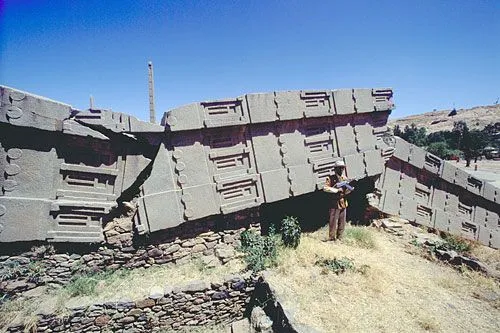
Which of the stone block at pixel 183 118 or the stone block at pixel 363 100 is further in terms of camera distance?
the stone block at pixel 363 100

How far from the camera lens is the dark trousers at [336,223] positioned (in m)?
7.03

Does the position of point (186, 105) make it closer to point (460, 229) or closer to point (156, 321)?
point (156, 321)

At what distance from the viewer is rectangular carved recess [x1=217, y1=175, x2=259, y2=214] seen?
6660mm

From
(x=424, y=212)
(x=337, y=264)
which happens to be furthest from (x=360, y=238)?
(x=424, y=212)

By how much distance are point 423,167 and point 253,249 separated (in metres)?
6.40

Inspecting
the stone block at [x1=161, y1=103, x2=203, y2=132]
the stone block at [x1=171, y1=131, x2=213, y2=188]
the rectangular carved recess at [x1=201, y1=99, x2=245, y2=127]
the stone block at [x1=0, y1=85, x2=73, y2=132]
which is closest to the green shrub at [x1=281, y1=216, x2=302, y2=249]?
the stone block at [x1=171, y1=131, x2=213, y2=188]

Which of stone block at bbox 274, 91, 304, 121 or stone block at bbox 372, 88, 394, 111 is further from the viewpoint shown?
stone block at bbox 372, 88, 394, 111

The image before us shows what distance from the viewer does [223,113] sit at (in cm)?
664

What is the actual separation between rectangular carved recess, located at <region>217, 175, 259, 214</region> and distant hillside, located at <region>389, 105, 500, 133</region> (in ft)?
147

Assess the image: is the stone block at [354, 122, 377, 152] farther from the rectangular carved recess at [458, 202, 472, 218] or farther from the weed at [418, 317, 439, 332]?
the weed at [418, 317, 439, 332]

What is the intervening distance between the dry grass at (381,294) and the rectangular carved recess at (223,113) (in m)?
3.53

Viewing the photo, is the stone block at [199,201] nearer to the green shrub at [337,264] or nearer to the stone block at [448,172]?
the green shrub at [337,264]

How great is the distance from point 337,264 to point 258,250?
1.83 metres

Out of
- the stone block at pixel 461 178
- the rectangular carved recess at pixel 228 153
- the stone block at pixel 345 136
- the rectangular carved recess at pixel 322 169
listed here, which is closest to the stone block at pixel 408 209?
the stone block at pixel 461 178
